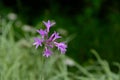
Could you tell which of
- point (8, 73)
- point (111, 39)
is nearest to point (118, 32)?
point (111, 39)

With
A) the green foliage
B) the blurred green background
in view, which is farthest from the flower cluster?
the blurred green background

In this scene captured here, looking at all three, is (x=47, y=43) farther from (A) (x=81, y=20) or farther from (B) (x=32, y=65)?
(A) (x=81, y=20)

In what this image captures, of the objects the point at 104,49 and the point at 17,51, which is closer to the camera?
the point at 17,51

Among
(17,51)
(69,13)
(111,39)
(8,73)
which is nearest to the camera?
(8,73)

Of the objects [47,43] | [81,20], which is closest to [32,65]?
[81,20]

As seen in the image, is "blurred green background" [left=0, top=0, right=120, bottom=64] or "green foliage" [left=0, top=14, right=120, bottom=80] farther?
"blurred green background" [left=0, top=0, right=120, bottom=64]

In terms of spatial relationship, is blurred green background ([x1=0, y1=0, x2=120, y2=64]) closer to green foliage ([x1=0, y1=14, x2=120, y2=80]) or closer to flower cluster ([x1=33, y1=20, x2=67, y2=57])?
green foliage ([x1=0, y1=14, x2=120, y2=80])

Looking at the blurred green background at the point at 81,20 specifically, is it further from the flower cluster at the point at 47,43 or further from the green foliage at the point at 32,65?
the flower cluster at the point at 47,43

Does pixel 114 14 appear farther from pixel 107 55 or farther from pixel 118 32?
pixel 107 55
